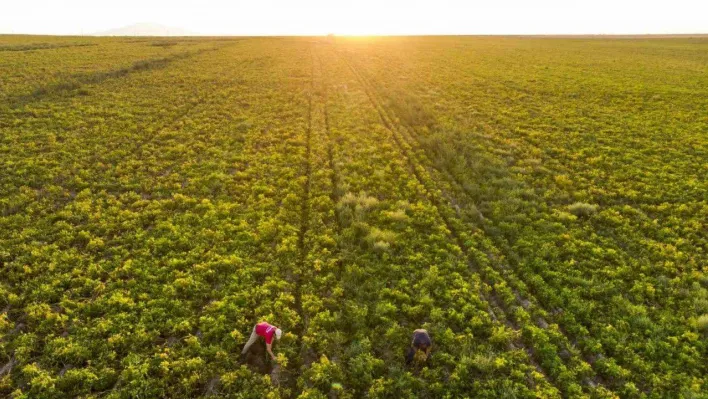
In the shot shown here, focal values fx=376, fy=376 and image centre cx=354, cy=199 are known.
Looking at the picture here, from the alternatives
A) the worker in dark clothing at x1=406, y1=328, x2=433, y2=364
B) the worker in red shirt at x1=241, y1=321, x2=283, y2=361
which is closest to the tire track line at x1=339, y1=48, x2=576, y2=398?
the worker in dark clothing at x1=406, y1=328, x2=433, y2=364

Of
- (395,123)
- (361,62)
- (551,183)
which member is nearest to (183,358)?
(551,183)

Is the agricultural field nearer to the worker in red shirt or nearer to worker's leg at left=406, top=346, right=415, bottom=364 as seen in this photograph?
worker's leg at left=406, top=346, right=415, bottom=364

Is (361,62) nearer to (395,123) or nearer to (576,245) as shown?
(395,123)

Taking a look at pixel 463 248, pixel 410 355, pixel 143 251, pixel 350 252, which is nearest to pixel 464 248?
pixel 463 248

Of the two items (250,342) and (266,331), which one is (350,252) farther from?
(250,342)

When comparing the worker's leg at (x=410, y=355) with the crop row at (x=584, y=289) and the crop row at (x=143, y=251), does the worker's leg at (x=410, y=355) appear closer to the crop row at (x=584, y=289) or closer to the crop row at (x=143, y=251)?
the crop row at (x=143, y=251)
